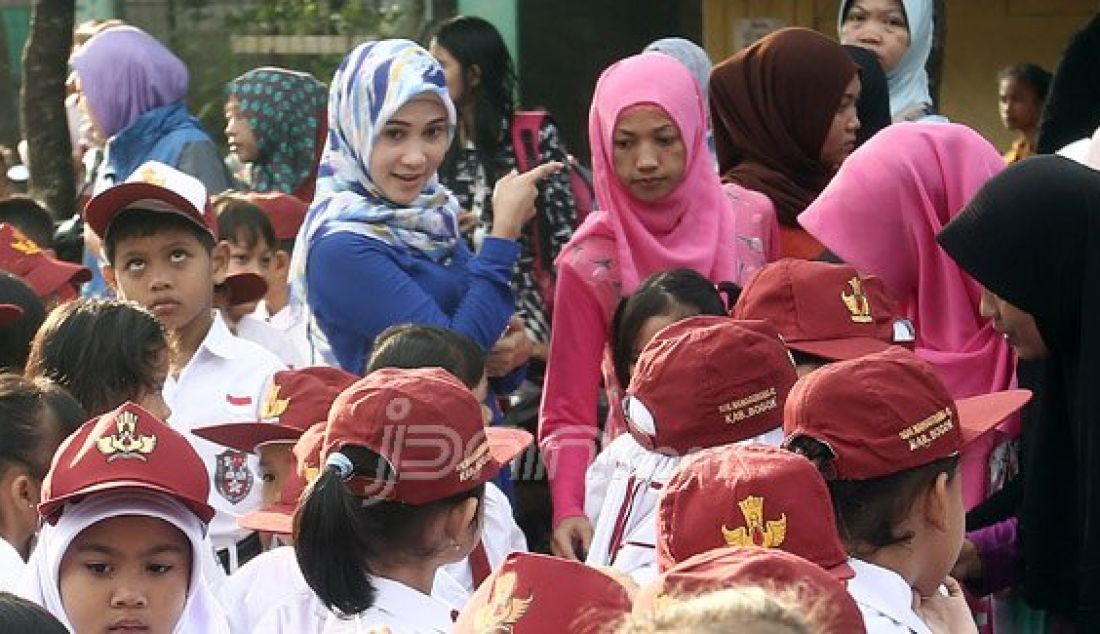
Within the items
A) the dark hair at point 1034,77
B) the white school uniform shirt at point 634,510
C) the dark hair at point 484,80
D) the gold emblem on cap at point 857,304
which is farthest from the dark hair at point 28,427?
the dark hair at point 1034,77

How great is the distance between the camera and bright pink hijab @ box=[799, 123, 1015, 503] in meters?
5.39

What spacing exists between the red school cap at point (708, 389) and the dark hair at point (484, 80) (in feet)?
9.92


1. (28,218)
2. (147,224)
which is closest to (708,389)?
(147,224)

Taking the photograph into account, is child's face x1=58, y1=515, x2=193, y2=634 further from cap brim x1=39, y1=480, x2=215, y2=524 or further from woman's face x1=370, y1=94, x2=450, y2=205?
woman's face x1=370, y1=94, x2=450, y2=205

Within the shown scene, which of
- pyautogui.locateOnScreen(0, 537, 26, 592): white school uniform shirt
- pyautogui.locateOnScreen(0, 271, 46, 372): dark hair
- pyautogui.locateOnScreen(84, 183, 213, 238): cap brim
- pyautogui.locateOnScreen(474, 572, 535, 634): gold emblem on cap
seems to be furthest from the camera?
pyautogui.locateOnScreen(84, 183, 213, 238): cap brim

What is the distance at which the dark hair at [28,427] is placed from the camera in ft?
15.4

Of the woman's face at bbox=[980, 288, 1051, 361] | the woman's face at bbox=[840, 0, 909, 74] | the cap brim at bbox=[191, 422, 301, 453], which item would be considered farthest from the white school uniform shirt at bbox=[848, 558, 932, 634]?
the woman's face at bbox=[840, 0, 909, 74]

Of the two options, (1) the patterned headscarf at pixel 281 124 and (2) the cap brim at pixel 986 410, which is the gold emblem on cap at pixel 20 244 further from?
(2) the cap brim at pixel 986 410

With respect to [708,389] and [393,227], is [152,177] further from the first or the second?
[708,389]

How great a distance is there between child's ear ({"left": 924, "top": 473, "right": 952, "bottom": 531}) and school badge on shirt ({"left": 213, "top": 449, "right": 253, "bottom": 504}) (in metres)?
2.01

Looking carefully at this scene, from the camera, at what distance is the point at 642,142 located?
6051 mm

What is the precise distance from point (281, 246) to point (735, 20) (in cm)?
346

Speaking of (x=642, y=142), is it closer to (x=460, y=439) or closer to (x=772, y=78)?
(x=772, y=78)

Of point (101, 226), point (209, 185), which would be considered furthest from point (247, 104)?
point (101, 226)
